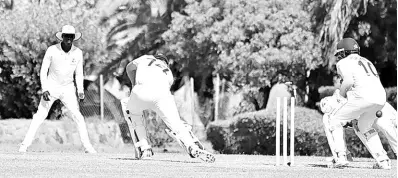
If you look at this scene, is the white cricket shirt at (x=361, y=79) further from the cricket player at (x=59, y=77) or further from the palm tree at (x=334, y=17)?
the palm tree at (x=334, y=17)

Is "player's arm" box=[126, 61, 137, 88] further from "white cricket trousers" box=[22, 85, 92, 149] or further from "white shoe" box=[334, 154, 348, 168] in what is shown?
"white shoe" box=[334, 154, 348, 168]

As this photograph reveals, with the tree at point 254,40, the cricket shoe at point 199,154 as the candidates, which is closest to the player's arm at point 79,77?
the cricket shoe at point 199,154

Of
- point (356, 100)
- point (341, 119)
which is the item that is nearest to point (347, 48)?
point (356, 100)

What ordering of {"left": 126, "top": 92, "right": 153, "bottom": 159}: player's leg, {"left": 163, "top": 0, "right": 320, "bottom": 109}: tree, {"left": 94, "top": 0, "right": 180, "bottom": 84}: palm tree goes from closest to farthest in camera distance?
{"left": 126, "top": 92, "right": 153, "bottom": 159}: player's leg → {"left": 163, "top": 0, "right": 320, "bottom": 109}: tree → {"left": 94, "top": 0, "right": 180, "bottom": 84}: palm tree

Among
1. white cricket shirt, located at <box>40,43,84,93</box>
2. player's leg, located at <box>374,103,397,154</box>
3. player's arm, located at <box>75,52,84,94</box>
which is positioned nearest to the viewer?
player's leg, located at <box>374,103,397,154</box>

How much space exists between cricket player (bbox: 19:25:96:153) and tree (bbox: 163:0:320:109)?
15.3 metres

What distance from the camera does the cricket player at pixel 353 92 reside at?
15148 mm

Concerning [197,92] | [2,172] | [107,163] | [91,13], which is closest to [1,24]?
[91,13]

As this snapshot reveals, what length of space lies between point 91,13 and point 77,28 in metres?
5.78

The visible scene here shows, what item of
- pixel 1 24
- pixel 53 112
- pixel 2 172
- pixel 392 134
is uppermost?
pixel 1 24

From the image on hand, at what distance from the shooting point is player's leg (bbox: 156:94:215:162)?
1569cm

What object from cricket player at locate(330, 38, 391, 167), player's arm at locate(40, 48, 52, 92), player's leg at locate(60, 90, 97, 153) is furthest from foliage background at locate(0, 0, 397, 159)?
cricket player at locate(330, 38, 391, 167)

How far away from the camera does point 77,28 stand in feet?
105

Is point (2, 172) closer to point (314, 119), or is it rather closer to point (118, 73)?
point (314, 119)
